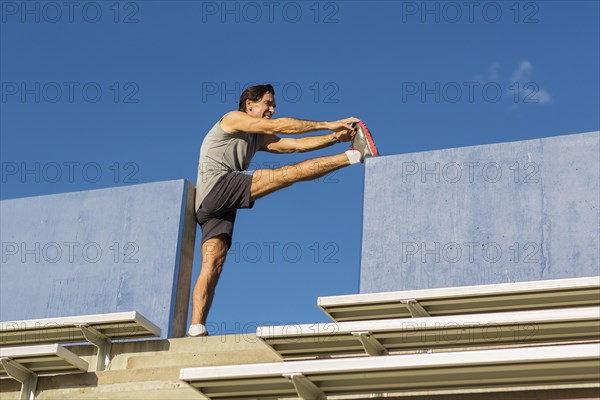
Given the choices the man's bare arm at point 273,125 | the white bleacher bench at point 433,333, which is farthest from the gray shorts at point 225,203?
the white bleacher bench at point 433,333

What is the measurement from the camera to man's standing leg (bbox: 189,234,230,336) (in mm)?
7258

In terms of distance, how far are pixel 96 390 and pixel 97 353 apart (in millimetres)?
350

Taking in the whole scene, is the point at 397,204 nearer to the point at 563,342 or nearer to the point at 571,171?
the point at 571,171

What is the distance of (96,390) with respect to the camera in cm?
660

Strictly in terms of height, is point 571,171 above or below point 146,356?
above

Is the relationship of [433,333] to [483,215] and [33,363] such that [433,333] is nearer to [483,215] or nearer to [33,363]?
[483,215]

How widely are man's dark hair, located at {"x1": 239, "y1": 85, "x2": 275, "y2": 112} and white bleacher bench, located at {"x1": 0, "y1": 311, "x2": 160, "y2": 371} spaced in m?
1.86

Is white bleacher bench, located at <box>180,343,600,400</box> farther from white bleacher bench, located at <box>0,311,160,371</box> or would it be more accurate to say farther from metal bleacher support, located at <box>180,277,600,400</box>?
white bleacher bench, located at <box>0,311,160,371</box>

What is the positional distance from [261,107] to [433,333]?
2.76 metres

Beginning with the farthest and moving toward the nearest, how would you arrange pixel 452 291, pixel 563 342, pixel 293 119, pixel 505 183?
pixel 293 119 < pixel 505 183 < pixel 452 291 < pixel 563 342

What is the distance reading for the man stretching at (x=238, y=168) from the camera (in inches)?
297

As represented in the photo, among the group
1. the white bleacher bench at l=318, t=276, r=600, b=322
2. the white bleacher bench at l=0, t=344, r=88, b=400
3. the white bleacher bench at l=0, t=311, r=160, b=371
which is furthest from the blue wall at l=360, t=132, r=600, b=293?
the white bleacher bench at l=0, t=344, r=88, b=400

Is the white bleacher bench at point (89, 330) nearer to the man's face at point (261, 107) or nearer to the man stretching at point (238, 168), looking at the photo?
the man stretching at point (238, 168)

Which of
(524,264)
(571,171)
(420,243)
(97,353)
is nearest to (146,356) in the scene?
(97,353)
